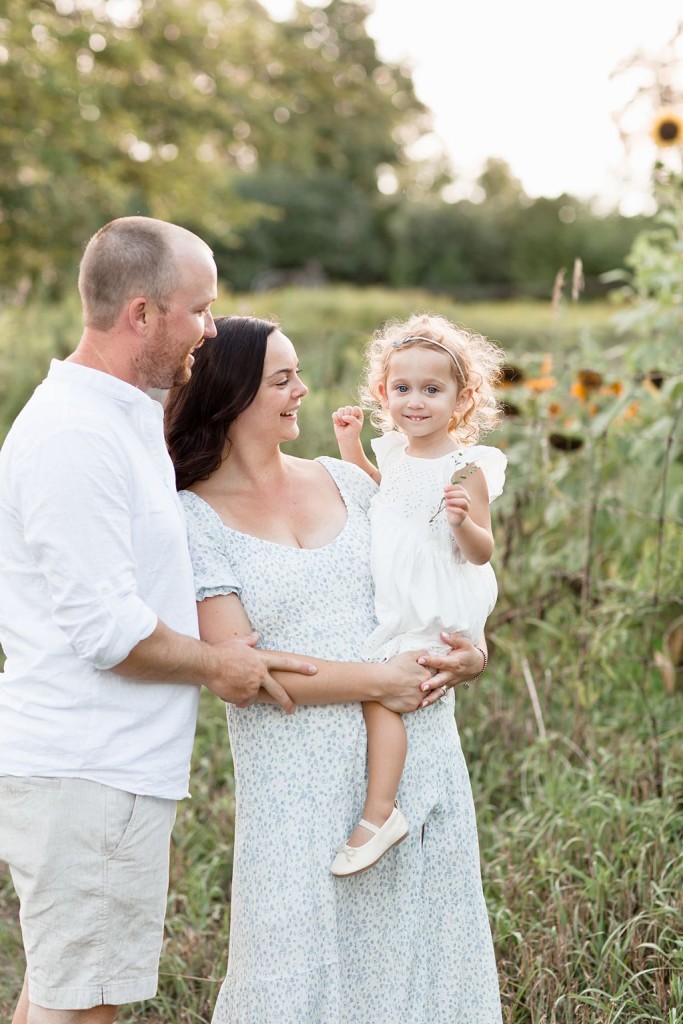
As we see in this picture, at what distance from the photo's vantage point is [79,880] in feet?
6.35

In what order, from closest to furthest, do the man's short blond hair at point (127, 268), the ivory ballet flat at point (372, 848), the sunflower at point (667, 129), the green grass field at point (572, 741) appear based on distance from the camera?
the man's short blond hair at point (127, 268) < the ivory ballet flat at point (372, 848) < the green grass field at point (572, 741) < the sunflower at point (667, 129)

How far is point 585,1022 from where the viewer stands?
264 cm

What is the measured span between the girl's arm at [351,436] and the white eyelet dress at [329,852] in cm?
35

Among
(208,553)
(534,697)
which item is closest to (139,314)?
(208,553)

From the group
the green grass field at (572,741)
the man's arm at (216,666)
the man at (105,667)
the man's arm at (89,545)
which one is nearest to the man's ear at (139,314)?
the man at (105,667)

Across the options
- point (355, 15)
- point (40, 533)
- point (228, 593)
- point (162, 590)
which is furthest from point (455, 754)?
point (355, 15)

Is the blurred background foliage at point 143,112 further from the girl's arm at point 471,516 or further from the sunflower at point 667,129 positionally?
the girl's arm at point 471,516

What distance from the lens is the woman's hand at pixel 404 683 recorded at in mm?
2213

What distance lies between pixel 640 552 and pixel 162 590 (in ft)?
8.92

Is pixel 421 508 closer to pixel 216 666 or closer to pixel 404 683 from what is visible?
pixel 404 683

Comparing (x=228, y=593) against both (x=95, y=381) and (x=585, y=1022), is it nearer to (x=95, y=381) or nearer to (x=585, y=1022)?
(x=95, y=381)

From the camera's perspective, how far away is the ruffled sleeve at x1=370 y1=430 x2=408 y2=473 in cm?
256

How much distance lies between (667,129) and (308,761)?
322cm

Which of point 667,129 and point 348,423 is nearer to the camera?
point 348,423
